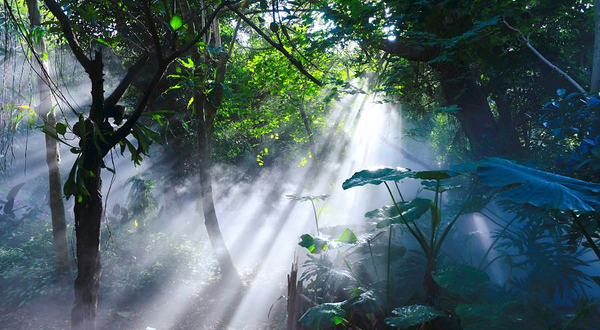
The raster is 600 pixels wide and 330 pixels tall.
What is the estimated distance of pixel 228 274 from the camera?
8062 millimetres

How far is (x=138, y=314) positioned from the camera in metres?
6.49

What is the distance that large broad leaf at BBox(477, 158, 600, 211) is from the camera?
6.56 feet

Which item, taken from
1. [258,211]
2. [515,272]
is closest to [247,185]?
[258,211]

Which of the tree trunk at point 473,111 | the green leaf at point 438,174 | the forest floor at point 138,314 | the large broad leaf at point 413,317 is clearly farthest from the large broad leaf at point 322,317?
the forest floor at point 138,314

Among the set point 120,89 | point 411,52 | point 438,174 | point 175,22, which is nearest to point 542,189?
point 438,174

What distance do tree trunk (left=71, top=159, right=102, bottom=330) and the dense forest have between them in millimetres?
12

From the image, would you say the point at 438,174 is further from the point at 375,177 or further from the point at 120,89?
the point at 120,89

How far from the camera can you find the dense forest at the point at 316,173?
2.49 meters

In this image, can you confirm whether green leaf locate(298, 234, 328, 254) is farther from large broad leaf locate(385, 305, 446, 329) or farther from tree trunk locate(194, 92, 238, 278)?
tree trunk locate(194, 92, 238, 278)

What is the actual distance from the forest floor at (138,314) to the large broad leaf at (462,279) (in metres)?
3.84

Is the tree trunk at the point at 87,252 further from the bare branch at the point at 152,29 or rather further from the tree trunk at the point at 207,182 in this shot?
the tree trunk at the point at 207,182

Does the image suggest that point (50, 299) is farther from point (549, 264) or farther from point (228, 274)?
point (549, 264)

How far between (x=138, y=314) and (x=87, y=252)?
4850 mm

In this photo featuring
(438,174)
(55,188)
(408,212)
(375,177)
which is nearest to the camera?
(438,174)
